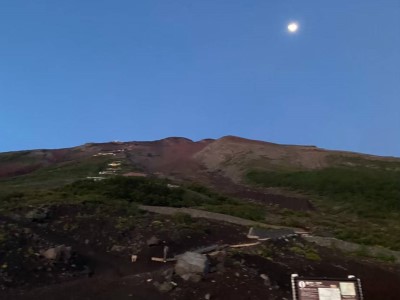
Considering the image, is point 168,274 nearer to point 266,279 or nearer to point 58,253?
point 266,279

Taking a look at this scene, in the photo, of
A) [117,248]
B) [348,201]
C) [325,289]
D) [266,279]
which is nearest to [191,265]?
[266,279]

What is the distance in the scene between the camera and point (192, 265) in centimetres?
1438

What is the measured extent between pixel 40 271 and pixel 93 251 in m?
2.72

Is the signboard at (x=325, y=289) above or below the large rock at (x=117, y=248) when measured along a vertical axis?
below

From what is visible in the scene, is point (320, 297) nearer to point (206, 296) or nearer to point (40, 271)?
point (206, 296)

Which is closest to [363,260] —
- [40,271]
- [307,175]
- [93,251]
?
[93,251]

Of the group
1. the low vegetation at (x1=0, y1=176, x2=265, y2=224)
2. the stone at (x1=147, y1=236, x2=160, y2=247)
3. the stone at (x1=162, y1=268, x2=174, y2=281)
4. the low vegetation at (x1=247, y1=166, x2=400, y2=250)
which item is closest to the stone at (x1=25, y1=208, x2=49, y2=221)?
the low vegetation at (x1=0, y1=176, x2=265, y2=224)

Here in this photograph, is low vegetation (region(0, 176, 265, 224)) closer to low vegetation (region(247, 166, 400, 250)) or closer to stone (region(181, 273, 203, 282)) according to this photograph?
low vegetation (region(247, 166, 400, 250))

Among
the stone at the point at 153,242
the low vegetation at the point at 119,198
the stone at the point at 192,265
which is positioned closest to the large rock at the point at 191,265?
the stone at the point at 192,265

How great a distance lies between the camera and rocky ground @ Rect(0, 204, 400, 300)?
13.9m

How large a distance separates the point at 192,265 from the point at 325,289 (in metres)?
5.07

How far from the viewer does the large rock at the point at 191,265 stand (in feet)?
46.8

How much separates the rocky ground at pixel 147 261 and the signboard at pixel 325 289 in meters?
3.28

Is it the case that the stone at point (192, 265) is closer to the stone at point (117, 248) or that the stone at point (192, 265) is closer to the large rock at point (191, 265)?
the large rock at point (191, 265)
